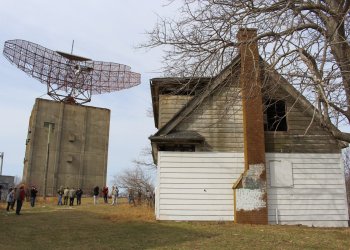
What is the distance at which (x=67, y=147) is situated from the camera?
55.2 metres

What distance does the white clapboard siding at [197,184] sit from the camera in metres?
16.7

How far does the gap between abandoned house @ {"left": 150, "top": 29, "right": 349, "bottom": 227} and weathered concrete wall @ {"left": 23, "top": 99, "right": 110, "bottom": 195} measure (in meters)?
38.8

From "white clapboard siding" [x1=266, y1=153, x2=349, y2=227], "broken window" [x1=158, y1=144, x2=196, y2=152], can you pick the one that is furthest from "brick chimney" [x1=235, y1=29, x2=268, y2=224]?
"broken window" [x1=158, y1=144, x2=196, y2=152]

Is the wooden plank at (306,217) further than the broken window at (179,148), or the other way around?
the broken window at (179,148)

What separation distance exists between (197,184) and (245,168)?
84.3 inches

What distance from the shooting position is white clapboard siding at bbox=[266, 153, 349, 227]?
1673 cm

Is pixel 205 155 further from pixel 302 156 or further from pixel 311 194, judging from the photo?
pixel 311 194

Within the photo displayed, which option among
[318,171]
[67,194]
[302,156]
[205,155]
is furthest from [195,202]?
[67,194]

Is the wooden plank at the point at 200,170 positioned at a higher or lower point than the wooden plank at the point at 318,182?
higher

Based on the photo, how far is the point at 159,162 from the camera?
1697 centimetres

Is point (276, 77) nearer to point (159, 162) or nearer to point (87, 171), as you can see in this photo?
point (159, 162)

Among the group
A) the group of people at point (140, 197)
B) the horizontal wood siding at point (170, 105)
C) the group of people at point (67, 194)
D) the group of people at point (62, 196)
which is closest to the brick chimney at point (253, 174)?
the horizontal wood siding at point (170, 105)

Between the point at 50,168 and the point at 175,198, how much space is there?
39.9m

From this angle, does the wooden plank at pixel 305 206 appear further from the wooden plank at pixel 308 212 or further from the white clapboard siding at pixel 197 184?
the white clapboard siding at pixel 197 184
